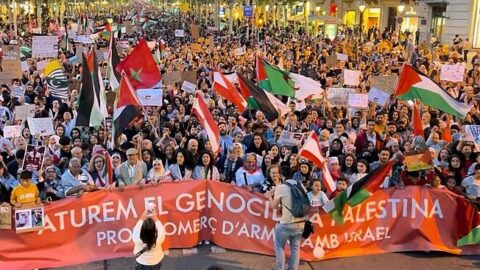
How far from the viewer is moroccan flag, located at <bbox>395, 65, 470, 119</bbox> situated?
10648 mm

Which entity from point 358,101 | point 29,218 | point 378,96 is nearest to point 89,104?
point 29,218

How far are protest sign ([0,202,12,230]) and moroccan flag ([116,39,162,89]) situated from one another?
527cm

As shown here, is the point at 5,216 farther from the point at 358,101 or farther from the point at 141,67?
the point at 358,101

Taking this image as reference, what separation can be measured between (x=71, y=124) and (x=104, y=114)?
1.73 metres

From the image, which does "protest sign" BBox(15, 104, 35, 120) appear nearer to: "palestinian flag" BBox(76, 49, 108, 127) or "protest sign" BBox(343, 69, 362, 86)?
"palestinian flag" BBox(76, 49, 108, 127)

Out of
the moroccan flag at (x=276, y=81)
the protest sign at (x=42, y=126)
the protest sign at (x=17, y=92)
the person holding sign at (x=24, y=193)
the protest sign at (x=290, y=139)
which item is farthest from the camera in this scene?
the protest sign at (x=17, y=92)

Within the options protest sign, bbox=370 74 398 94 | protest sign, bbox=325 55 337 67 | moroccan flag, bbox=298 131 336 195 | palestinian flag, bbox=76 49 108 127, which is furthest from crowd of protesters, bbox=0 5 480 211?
protest sign, bbox=325 55 337 67

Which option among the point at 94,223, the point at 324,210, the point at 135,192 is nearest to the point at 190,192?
the point at 135,192

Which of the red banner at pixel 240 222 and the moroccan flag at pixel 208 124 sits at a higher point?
the moroccan flag at pixel 208 124

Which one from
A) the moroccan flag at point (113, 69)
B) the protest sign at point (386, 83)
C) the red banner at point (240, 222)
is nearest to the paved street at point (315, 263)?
the red banner at point (240, 222)

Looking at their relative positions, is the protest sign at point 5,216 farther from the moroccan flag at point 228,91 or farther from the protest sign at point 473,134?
the protest sign at point 473,134

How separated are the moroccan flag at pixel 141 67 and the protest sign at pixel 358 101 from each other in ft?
13.2

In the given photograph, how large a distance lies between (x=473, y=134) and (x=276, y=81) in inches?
180

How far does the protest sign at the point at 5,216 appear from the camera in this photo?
24.1 ft
